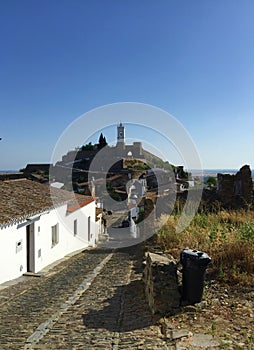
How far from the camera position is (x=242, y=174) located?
49.4ft

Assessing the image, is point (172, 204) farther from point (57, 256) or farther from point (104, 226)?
point (104, 226)

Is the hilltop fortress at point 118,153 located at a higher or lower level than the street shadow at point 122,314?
higher

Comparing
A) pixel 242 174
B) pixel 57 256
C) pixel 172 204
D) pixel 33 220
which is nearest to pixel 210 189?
pixel 242 174

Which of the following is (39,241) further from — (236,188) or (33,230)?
(236,188)

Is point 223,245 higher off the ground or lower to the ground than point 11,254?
higher

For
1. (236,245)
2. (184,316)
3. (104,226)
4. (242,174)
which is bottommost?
(104,226)

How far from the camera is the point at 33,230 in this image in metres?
11.2

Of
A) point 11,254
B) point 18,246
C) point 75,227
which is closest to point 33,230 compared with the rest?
point 18,246

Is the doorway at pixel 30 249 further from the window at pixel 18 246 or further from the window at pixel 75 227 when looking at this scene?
the window at pixel 75 227

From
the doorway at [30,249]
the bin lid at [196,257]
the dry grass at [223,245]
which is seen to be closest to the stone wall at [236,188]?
the dry grass at [223,245]

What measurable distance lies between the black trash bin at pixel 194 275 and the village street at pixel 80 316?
0.70 m

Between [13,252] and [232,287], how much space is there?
7.02 metres

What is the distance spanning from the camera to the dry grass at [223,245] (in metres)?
5.78

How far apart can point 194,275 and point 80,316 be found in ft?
6.31
